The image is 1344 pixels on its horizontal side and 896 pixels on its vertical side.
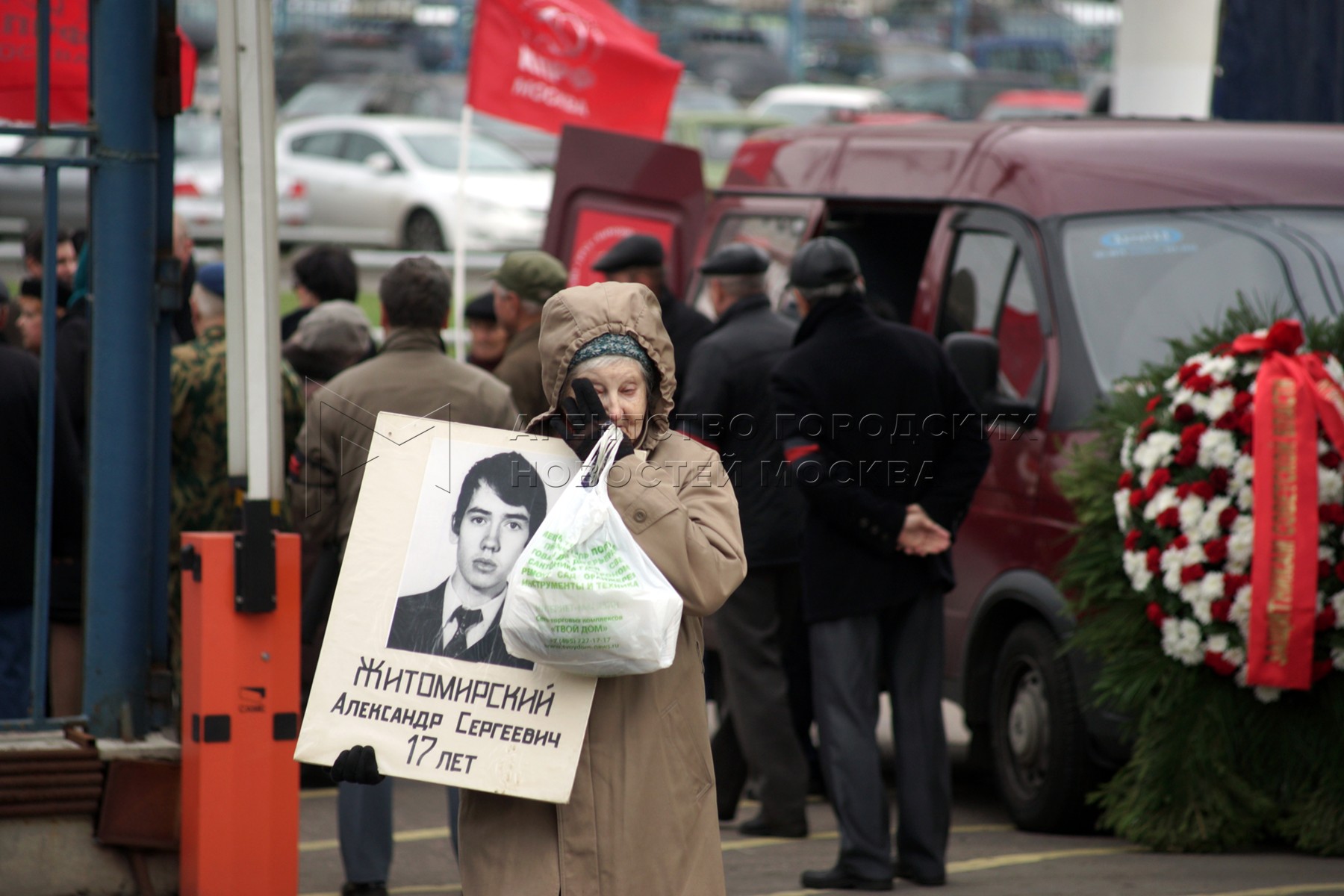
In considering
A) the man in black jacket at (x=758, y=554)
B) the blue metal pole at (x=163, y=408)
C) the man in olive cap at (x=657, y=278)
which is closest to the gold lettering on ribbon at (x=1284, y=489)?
the man in black jacket at (x=758, y=554)

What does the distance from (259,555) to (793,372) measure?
186cm

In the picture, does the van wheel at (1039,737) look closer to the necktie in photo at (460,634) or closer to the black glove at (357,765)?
the necktie in photo at (460,634)

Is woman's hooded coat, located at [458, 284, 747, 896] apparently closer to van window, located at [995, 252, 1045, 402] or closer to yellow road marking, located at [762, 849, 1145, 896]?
yellow road marking, located at [762, 849, 1145, 896]

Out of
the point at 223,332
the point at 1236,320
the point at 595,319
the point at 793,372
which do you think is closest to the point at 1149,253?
the point at 1236,320

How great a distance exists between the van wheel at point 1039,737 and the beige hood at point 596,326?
3.24m

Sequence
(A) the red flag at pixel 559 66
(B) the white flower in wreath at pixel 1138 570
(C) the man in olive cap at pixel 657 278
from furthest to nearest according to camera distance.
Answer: (A) the red flag at pixel 559 66 → (C) the man in olive cap at pixel 657 278 → (B) the white flower in wreath at pixel 1138 570

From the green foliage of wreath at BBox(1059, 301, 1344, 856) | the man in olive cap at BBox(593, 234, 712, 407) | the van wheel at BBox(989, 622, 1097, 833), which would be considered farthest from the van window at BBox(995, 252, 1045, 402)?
the man in olive cap at BBox(593, 234, 712, 407)

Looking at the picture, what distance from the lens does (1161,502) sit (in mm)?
5930

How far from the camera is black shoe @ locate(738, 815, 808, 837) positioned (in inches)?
259

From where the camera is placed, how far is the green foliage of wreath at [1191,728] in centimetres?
583

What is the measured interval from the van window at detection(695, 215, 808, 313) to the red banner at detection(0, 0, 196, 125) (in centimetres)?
326

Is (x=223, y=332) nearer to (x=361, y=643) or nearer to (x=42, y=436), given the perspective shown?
(x=42, y=436)

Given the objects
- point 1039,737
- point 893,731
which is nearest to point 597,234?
point 1039,737

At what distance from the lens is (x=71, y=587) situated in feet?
20.0
